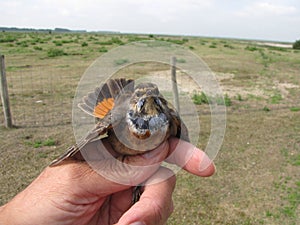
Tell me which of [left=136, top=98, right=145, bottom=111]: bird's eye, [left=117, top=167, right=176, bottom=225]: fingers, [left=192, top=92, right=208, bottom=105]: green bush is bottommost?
[left=192, top=92, right=208, bottom=105]: green bush

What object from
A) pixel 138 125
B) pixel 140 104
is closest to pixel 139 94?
pixel 140 104

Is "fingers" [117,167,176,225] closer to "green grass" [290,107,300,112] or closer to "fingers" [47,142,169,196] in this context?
"fingers" [47,142,169,196]

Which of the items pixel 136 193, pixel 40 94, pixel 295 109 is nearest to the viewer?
pixel 136 193

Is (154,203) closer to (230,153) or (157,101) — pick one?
(157,101)

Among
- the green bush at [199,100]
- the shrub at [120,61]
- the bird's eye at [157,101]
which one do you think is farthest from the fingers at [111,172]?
the green bush at [199,100]

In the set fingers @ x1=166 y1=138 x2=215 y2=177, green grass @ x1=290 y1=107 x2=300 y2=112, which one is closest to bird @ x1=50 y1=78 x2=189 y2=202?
fingers @ x1=166 y1=138 x2=215 y2=177

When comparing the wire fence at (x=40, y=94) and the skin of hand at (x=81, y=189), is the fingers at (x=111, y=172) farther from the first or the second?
the wire fence at (x=40, y=94)

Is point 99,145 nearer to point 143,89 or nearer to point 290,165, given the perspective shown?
point 143,89
